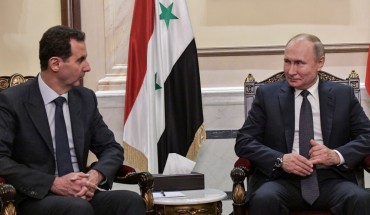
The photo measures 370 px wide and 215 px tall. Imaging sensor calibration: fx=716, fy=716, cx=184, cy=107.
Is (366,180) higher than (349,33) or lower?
lower

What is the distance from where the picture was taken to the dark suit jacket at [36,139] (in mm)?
3537

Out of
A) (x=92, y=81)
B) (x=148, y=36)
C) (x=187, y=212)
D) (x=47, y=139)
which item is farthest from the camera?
(x=92, y=81)

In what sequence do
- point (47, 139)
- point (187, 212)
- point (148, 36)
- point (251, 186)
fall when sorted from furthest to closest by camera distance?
point (148, 36) → point (251, 186) → point (187, 212) → point (47, 139)

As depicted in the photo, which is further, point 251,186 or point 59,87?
point 251,186

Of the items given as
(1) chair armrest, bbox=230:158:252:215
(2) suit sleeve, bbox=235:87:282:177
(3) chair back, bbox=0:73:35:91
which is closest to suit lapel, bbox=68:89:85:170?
(3) chair back, bbox=0:73:35:91

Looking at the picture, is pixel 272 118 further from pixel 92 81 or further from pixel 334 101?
pixel 92 81

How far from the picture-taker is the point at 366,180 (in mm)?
5430

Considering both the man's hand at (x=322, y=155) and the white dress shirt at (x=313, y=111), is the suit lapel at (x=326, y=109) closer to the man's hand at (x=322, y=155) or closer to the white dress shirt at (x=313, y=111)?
the white dress shirt at (x=313, y=111)

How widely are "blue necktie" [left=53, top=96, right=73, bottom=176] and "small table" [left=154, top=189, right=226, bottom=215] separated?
0.54m

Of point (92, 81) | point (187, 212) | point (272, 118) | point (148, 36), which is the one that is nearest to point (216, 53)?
point (148, 36)

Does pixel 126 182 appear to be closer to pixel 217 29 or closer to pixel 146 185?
pixel 146 185

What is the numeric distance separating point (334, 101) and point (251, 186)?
71 centimetres

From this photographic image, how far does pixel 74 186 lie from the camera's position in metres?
3.56

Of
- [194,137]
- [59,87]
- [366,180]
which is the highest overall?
[59,87]
